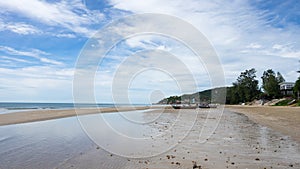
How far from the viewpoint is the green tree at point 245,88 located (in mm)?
118125

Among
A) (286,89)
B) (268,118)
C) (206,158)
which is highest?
(286,89)

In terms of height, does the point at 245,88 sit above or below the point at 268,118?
above

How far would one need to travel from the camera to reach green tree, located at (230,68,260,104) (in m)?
118

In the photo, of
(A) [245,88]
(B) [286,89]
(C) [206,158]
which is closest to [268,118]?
(C) [206,158]

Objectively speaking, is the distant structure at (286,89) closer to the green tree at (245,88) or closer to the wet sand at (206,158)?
the green tree at (245,88)

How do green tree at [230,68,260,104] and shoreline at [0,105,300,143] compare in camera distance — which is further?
green tree at [230,68,260,104]

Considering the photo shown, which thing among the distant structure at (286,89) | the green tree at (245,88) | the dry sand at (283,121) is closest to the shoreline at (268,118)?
the dry sand at (283,121)

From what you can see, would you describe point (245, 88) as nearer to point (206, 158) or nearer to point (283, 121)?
point (283, 121)


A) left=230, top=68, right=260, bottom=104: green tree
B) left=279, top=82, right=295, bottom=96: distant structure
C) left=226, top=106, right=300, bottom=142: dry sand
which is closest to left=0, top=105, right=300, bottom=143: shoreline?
left=226, top=106, right=300, bottom=142: dry sand

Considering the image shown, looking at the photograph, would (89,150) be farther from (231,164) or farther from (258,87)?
(258,87)

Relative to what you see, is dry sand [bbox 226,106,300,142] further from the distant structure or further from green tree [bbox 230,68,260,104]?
green tree [bbox 230,68,260,104]

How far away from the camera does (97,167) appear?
9219 millimetres

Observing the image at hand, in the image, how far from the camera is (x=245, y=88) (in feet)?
396

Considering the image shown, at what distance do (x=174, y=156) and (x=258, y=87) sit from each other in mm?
118891
